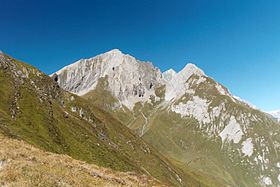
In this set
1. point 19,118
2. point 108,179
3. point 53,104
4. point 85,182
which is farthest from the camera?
point 53,104

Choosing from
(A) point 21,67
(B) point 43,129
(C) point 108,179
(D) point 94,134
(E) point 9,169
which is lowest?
(E) point 9,169

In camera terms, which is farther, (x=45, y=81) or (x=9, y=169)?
(x=45, y=81)

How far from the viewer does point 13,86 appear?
16025 cm

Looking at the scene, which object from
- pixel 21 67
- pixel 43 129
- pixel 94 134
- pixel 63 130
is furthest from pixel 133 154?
pixel 21 67

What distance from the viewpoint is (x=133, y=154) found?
7717 inches

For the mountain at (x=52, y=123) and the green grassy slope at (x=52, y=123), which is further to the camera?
the green grassy slope at (x=52, y=123)

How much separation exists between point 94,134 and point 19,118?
53.9 metres

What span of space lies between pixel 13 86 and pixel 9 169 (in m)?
155

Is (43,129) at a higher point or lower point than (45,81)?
lower

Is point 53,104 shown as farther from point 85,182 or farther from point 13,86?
point 85,182

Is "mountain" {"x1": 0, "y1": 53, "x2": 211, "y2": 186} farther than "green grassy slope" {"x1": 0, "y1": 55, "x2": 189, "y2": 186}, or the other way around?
"green grassy slope" {"x1": 0, "y1": 55, "x2": 189, "y2": 186}

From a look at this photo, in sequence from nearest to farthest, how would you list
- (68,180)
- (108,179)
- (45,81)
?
(68,180)
(108,179)
(45,81)

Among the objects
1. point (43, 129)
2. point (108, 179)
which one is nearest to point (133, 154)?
point (43, 129)

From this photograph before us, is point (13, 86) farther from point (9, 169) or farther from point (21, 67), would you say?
point (9, 169)
